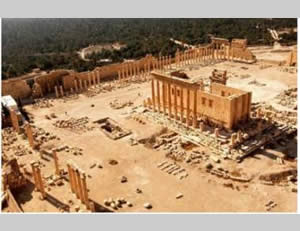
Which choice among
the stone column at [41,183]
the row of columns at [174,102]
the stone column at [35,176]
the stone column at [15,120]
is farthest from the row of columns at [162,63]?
the stone column at [41,183]

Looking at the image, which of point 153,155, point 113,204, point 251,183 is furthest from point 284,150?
point 113,204

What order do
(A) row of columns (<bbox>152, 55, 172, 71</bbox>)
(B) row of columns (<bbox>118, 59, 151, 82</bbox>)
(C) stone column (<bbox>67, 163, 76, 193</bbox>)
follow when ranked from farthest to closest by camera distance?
(A) row of columns (<bbox>152, 55, 172, 71</bbox>), (B) row of columns (<bbox>118, 59, 151, 82</bbox>), (C) stone column (<bbox>67, 163, 76, 193</bbox>)

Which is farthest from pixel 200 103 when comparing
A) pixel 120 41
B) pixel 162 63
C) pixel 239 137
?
pixel 120 41

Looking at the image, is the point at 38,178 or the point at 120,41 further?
the point at 120,41

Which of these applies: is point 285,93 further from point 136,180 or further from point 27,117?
point 27,117

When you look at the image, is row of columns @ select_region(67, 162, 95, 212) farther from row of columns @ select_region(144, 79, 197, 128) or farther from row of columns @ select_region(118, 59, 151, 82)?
row of columns @ select_region(118, 59, 151, 82)

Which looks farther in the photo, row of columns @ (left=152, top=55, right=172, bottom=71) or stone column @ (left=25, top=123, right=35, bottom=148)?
row of columns @ (left=152, top=55, right=172, bottom=71)

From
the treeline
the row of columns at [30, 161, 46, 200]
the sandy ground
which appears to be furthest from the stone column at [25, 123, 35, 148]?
the treeline

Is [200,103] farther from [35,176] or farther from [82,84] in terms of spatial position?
[82,84]
